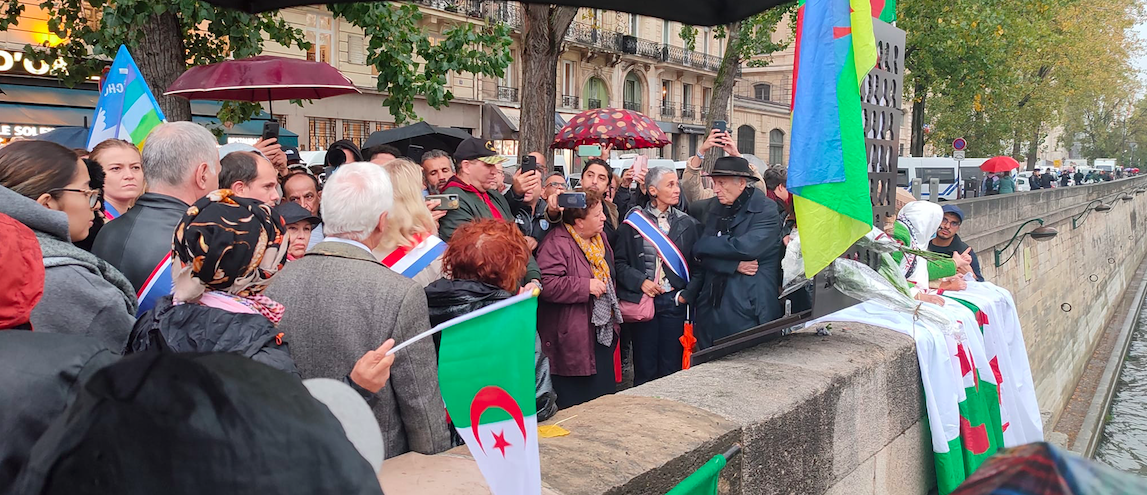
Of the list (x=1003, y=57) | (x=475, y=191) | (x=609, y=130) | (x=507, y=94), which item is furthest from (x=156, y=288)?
(x=507, y=94)

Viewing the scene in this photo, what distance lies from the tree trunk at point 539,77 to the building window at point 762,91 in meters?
43.2

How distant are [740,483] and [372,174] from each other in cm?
155

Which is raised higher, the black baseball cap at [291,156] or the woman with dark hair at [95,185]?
the black baseball cap at [291,156]

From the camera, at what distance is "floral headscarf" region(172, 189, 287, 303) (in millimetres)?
2143

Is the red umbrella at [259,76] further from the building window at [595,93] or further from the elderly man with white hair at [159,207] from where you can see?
the building window at [595,93]

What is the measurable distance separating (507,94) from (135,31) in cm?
2425

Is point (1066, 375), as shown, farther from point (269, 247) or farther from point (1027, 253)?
point (269, 247)

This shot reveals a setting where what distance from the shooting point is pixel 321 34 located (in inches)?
925

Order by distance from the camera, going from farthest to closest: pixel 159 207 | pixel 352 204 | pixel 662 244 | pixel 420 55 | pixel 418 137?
pixel 420 55, pixel 418 137, pixel 662 244, pixel 159 207, pixel 352 204

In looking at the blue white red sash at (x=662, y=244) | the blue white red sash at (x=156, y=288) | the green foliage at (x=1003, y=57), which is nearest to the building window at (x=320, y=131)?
the green foliage at (x=1003, y=57)

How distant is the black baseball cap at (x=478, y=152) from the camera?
5043mm

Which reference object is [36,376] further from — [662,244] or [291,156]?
[291,156]

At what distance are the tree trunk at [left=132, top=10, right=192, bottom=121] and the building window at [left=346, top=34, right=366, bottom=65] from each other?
57.6 ft

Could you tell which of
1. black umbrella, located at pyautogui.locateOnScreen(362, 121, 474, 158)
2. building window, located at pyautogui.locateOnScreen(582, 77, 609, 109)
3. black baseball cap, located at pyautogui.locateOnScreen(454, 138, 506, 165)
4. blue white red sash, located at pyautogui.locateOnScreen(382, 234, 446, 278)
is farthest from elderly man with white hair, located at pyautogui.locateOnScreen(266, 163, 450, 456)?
building window, located at pyautogui.locateOnScreen(582, 77, 609, 109)
